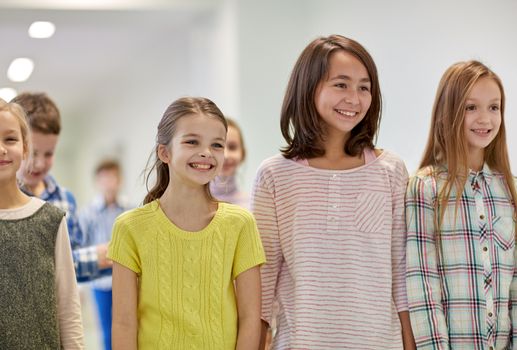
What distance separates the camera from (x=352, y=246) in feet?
6.59

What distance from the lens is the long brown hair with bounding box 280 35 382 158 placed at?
208cm

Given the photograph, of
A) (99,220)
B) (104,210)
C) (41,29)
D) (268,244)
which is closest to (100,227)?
(99,220)

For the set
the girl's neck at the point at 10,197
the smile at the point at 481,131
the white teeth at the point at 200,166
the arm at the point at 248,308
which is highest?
the smile at the point at 481,131

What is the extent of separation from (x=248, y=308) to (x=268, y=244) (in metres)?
0.21

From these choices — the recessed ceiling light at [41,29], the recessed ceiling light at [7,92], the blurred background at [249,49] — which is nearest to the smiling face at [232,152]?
the blurred background at [249,49]

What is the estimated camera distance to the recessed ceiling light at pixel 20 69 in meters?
6.74

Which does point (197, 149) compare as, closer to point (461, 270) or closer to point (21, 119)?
point (21, 119)

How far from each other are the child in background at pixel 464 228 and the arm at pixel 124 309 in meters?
0.70

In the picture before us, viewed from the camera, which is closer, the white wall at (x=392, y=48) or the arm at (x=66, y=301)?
the arm at (x=66, y=301)

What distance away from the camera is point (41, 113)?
2461 millimetres

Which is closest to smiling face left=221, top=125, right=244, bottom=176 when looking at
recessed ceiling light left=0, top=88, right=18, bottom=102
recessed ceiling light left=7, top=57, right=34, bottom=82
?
recessed ceiling light left=0, top=88, right=18, bottom=102

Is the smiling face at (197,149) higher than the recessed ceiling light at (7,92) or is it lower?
lower

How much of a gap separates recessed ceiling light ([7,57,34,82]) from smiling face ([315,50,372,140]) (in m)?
5.10

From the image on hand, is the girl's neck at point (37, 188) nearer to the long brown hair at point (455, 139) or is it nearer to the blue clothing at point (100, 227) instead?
the long brown hair at point (455, 139)
